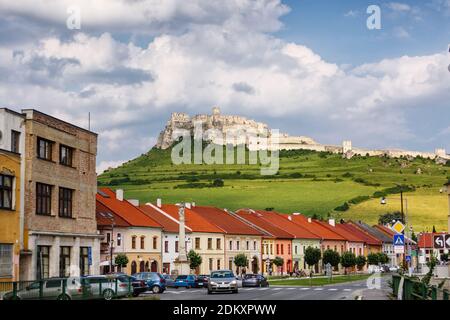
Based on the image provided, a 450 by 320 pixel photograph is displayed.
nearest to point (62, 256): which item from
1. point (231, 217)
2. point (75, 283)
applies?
point (75, 283)

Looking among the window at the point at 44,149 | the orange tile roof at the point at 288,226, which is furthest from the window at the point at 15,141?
the orange tile roof at the point at 288,226

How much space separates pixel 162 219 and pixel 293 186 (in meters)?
75.3

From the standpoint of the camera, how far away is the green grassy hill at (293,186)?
146 metres

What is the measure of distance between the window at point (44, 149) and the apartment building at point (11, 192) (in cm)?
219

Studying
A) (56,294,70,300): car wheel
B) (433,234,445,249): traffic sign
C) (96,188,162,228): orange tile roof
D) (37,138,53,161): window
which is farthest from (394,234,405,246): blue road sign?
(96,188,162,228): orange tile roof

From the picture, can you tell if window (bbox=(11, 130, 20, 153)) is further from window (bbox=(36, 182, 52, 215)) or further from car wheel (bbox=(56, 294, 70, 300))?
car wheel (bbox=(56, 294, 70, 300))

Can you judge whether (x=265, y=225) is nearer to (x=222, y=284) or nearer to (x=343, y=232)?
(x=343, y=232)

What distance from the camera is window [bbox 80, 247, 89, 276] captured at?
55.2 metres

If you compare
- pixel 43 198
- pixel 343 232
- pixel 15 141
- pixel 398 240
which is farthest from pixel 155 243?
pixel 343 232

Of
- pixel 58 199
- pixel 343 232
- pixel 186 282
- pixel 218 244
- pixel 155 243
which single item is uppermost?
pixel 58 199

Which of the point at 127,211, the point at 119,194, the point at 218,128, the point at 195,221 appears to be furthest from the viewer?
the point at 218,128

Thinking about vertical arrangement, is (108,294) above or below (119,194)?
below

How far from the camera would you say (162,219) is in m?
88.7
